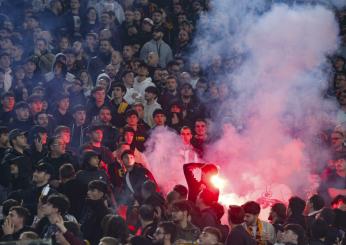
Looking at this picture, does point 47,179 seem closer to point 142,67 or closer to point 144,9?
point 142,67

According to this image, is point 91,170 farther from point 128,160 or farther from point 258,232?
point 258,232

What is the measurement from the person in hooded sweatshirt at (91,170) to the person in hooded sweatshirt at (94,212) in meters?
0.89

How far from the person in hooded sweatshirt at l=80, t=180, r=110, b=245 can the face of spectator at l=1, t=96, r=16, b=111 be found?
3889 mm

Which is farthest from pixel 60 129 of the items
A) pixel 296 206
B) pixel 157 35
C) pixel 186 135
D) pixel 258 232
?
pixel 157 35

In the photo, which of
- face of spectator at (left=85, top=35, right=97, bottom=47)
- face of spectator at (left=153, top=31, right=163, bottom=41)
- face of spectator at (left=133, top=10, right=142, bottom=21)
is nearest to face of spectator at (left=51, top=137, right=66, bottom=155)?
face of spectator at (left=85, top=35, right=97, bottom=47)

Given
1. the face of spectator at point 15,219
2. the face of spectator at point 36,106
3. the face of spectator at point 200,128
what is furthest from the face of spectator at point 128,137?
the face of spectator at point 15,219

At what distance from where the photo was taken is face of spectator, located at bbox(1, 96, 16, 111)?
12.8 m

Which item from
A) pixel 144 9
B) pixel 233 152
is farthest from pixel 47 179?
pixel 144 9

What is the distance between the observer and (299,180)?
12539mm

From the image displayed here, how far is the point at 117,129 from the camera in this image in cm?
1263

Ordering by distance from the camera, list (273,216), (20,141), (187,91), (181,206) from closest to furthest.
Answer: (181,206) < (273,216) < (20,141) < (187,91)

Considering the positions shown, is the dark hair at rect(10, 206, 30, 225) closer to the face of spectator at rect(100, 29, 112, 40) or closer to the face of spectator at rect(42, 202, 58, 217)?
the face of spectator at rect(42, 202, 58, 217)

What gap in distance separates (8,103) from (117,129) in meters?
2.02

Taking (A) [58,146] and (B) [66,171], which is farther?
(A) [58,146]
